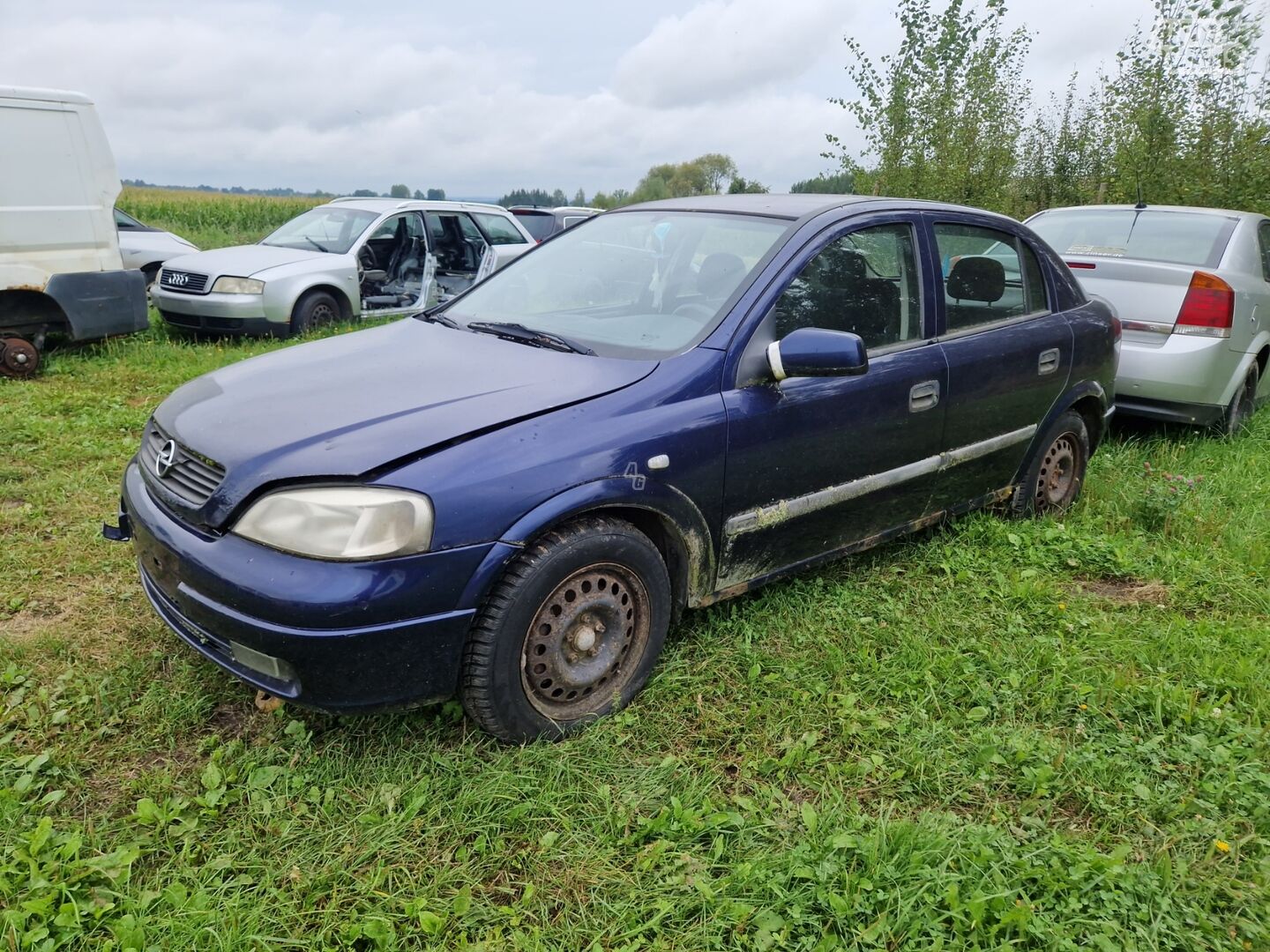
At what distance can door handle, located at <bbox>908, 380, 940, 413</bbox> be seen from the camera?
337cm

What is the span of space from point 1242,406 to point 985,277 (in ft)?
11.1

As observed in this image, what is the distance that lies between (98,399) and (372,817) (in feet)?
17.1

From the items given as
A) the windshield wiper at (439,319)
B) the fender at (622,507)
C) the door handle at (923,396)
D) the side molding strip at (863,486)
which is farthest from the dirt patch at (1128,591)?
the windshield wiper at (439,319)

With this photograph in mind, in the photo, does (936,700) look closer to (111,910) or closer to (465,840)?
(465,840)

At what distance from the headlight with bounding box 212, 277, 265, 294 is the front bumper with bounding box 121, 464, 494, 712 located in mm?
6244

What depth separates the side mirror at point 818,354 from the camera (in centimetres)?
278

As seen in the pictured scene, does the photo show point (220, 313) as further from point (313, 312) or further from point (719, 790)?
point (719, 790)

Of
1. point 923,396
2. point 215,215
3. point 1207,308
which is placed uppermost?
point 215,215

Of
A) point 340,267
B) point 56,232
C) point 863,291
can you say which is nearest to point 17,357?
point 56,232

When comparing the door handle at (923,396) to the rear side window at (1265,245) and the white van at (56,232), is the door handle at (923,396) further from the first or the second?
the white van at (56,232)

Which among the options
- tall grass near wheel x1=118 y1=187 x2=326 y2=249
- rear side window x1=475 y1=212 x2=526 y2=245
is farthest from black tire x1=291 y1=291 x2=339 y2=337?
tall grass near wheel x1=118 y1=187 x2=326 y2=249

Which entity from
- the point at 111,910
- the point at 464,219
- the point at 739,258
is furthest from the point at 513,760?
the point at 464,219

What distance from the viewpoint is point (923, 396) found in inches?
134

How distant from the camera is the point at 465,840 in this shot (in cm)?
223
